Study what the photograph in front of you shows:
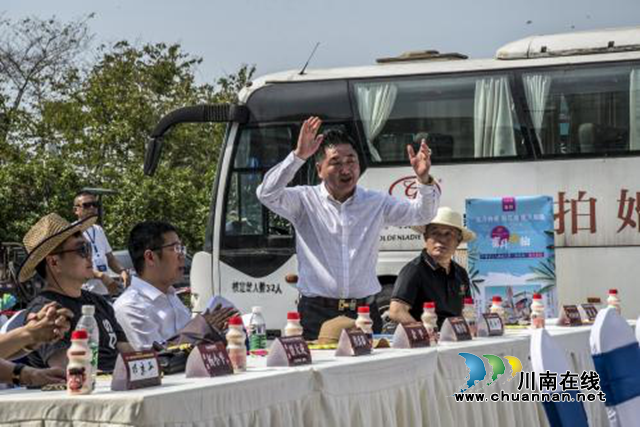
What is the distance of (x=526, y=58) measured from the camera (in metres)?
14.8

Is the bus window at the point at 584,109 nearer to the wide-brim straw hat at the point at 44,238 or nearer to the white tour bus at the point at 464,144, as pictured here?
the white tour bus at the point at 464,144

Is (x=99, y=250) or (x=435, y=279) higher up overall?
(x=99, y=250)

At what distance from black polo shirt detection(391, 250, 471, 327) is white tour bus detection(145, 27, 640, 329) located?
6.42 m

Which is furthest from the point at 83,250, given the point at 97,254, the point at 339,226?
the point at 97,254

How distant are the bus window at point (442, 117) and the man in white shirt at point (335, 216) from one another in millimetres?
7109

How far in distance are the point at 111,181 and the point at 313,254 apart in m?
23.5

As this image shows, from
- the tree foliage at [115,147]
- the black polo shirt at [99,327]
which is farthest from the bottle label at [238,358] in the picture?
the tree foliage at [115,147]

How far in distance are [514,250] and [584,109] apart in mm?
2165

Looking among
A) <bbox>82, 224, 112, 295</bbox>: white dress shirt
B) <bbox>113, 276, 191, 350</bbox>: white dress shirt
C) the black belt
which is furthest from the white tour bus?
<bbox>113, 276, 191, 350</bbox>: white dress shirt

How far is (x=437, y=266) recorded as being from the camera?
7.77m

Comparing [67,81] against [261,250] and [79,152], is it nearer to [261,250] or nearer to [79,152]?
[79,152]

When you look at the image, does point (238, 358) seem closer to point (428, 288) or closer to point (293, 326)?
point (293, 326)

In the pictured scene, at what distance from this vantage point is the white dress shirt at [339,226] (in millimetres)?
7406

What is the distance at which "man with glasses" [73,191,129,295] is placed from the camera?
12.0 metres
